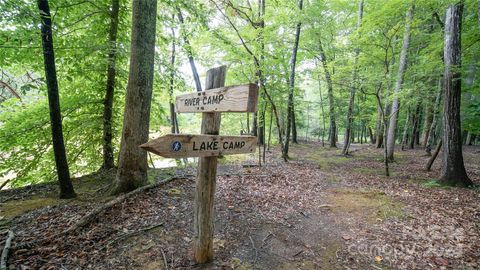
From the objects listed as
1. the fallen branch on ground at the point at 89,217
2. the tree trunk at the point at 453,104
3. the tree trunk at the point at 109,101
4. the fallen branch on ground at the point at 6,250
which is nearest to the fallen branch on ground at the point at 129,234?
the fallen branch on ground at the point at 89,217

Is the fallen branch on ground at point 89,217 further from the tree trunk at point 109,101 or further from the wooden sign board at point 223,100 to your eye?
the tree trunk at point 109,101

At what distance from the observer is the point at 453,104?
6.64m

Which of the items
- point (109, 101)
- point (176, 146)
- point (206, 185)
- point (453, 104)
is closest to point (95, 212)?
point (206, 185)

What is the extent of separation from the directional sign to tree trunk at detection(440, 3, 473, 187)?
23.1 ft

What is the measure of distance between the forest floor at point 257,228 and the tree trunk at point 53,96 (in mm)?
423

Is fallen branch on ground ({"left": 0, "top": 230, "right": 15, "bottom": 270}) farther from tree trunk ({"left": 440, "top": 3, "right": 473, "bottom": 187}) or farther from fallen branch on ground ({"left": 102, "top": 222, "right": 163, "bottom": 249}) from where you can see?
tree trunk ({"left": 440, "top": 3, "right": 473, "bottom": 187})

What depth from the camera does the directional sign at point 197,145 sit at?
2131 mm

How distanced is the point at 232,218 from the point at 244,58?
6229 mm

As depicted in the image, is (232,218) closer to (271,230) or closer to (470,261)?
(271,230)

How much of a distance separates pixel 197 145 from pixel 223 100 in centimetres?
61

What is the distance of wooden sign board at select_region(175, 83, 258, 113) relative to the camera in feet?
8.00

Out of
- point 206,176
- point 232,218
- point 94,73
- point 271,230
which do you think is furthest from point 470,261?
point 94,73

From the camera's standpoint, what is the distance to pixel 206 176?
2.96 meters

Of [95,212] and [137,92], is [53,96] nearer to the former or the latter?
[137,92]
